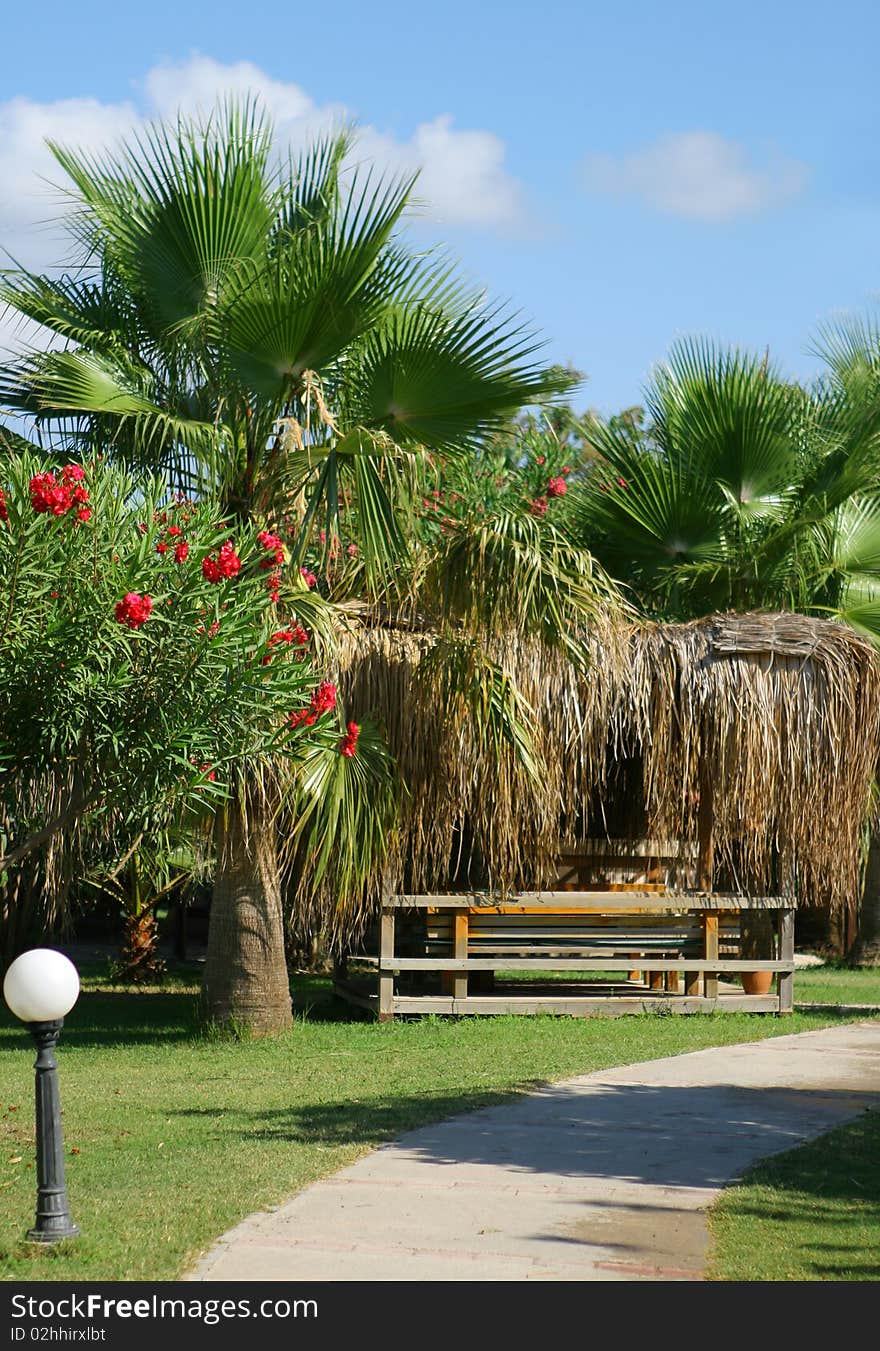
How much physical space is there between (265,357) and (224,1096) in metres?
4.67

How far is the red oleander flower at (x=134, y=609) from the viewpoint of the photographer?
6.23 m

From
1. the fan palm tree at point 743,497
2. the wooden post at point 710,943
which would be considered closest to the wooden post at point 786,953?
the wooden post at point 710,943

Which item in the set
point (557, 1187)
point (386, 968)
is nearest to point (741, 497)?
point (386, 968)

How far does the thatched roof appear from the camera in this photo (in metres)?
11.4

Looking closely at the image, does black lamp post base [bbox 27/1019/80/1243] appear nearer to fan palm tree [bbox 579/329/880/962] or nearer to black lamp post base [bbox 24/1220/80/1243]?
black lamp post base [bbox 24/1220/80/1243]

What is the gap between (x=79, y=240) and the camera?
10.0 meters

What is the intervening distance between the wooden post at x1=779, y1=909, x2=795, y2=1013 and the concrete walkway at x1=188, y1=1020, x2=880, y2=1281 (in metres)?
3.24

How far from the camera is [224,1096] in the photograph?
834 cm

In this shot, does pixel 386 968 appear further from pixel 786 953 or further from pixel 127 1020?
pixel 786 953

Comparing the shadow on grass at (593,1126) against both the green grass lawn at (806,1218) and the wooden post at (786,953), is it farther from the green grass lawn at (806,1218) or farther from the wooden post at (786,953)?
the wooden post at (786,953)

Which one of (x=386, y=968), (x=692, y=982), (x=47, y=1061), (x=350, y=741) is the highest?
(x=350, y=741)

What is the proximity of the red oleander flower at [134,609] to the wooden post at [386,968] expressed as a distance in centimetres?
598

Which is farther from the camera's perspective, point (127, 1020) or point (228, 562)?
point (127, 1020)

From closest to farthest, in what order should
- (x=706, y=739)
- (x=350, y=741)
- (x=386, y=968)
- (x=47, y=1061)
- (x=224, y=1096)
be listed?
(x=47, y=1061), (x=224, y=1096), (x=350, y=741), (x=386, y=968), (x=706, y=739)
